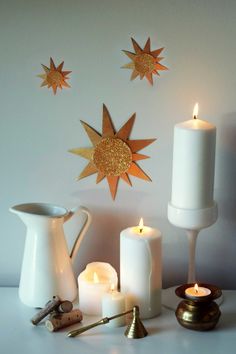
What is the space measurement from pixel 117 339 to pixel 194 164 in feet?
1.10

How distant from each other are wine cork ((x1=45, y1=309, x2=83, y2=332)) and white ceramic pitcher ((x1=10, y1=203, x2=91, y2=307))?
0.07 metres

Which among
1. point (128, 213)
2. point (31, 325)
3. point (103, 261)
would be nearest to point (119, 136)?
point (128, 213)

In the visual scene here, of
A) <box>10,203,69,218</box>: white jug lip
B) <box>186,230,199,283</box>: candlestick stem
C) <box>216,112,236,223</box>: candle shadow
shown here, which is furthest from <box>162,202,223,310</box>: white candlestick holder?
<box>10,203,69,218</box>: white jug lip

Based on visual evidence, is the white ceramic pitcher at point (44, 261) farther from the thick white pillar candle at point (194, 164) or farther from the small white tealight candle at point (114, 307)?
the thick white pillar candle at point (194, 164)

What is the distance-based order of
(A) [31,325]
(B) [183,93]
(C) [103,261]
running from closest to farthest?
(A) [31,325]
(B) [183,93]
(C) [103,261]

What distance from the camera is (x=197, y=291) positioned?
1005 millimetres

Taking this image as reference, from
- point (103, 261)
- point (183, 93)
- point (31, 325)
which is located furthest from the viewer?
point (103, 261)

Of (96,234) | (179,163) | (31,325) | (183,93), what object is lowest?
(31,325)

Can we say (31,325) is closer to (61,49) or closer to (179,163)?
(179,163)

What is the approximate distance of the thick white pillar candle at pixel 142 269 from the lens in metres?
1.04

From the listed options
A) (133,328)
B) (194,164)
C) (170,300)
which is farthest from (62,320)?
(194,164)

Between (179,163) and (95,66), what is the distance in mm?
266

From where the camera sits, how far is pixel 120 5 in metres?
1.11

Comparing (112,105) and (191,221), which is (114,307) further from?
(112,105)
